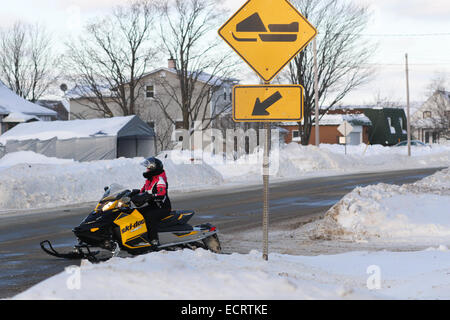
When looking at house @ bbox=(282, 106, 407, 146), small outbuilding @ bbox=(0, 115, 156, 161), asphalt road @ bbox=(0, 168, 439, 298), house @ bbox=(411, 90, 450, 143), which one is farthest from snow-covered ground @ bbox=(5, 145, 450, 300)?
house @ bbox=(411, 90, 450, 143)

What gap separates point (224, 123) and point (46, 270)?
47760 mm

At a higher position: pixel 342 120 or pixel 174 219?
pixel 342 120

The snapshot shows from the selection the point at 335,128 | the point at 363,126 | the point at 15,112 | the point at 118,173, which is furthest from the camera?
the point at 363,126

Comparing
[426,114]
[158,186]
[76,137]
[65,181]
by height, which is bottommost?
[65,181]

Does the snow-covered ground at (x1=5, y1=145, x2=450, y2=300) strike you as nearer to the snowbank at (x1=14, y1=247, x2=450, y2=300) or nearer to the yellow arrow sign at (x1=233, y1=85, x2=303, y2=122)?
the snowbank at (x1=14, y1=247, x2=450, y2=300)

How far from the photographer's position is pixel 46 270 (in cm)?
941

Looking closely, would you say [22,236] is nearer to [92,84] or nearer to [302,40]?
[302,40]

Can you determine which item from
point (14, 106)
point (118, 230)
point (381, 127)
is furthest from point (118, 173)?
point (381, 127)

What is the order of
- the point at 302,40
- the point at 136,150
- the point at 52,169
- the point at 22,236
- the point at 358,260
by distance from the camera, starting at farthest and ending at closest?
the point at 136,150, the point at 52,169, the point at 22,236, the point at 358,260, the point at 302,40

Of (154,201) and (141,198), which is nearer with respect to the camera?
(141,198)

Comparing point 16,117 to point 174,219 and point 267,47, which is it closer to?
point 174,219

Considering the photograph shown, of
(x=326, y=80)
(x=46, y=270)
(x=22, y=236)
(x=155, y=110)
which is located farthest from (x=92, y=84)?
(x=46, y=270)

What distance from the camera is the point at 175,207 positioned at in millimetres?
18172

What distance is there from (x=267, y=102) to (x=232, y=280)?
2494mm
